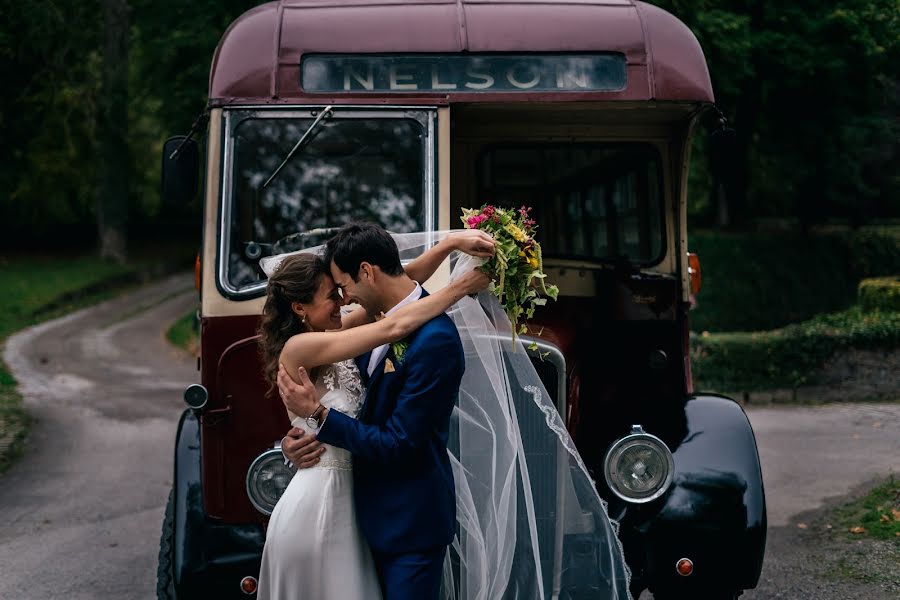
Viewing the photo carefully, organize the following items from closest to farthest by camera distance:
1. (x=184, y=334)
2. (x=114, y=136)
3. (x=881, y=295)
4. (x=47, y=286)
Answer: (x=881, y=295)
(x=184, y=334)
(x=47, y=286)
(x=114, y=136)

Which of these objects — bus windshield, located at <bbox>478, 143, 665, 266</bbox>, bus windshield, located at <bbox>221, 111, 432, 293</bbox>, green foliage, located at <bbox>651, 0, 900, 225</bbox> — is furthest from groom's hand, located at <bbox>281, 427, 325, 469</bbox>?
green foliage, located at <bbox>651, 0, 900, 225</bbox>

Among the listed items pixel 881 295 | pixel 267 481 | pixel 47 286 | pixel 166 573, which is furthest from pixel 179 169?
pixel 47 286

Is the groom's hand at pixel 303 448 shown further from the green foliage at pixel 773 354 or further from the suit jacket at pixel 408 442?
the green foliage at pixel 773 354

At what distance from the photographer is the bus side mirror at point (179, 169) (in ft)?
18.0

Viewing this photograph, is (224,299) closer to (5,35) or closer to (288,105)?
(288,105)

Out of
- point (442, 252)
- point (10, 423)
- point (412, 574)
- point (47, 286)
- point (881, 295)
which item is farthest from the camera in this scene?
point (47, 286)

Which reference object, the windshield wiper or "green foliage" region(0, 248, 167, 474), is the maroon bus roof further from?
"green foliage" region(0, 248, 167, 474)

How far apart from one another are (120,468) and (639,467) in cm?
660

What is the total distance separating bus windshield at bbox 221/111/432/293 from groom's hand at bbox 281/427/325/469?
68.2 inches

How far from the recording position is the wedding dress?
3.81 m

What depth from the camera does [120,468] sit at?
1049 centimetres

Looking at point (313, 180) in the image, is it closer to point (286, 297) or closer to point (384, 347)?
point (286, 297)

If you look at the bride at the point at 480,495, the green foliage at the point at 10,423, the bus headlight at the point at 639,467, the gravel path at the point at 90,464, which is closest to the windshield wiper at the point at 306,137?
the bride at the point at 480,495

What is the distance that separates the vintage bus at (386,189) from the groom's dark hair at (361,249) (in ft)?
5.02
